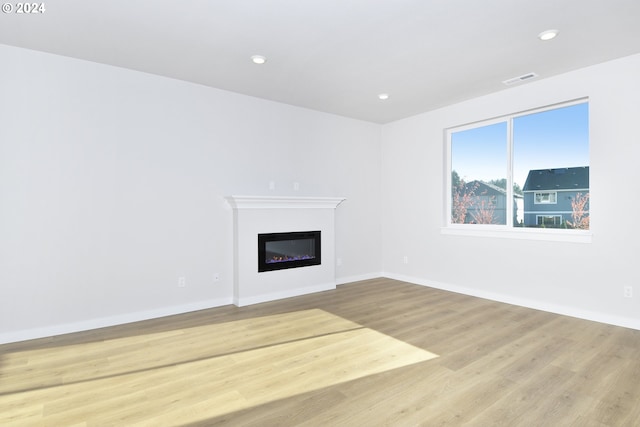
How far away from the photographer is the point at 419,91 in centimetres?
424

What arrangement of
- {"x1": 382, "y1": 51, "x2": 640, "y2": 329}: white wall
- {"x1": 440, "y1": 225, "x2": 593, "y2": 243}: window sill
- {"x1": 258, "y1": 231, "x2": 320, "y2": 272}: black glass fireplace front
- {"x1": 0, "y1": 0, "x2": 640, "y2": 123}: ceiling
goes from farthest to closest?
{"x1": 258, "y1": 231, "x2": 320, "y2": 272}: black glass fireplace front, {"x1": 440, "y1": 225, "x2": 593, "y2": 243}: window sill, {"x1": 382, "y1": 51, "x2": 640, "y2": 329}: white wall, {"x1": 0, "y1": 0, "x2": 640, "y2": 123}: ceiling

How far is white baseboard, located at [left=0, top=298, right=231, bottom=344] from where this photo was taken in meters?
3.05

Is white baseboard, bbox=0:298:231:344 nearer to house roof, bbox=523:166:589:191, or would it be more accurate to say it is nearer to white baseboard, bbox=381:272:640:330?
white baseboard, bbox=381:272:640:330

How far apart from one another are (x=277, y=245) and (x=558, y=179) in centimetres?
352

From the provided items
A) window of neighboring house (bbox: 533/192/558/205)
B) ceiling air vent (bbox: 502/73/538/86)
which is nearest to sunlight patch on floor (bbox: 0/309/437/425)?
window of neighboring house (bbox: 533/192/558/205)

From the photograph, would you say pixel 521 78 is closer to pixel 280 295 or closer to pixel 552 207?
pixel 552 207

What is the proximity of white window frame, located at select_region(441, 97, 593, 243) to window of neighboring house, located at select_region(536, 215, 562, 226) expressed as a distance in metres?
0.10

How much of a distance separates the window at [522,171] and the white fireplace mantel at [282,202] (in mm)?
1801

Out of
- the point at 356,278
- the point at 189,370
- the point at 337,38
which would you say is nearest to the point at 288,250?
the point at 356,278

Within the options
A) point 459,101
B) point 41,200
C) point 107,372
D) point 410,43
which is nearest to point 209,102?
point 41,200

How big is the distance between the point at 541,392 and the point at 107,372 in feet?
9.77

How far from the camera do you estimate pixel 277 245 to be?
455 centimetres

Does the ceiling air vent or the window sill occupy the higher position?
the ceiling air vent

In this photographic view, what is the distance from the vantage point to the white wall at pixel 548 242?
3.30m
